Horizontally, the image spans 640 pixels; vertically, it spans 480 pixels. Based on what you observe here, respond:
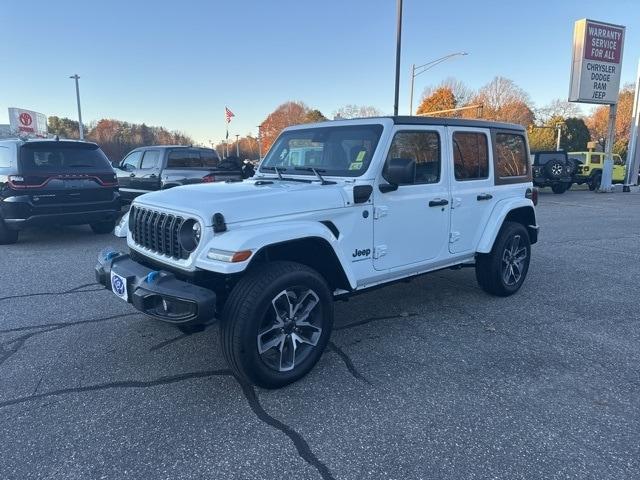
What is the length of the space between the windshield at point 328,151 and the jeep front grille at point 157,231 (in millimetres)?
1312

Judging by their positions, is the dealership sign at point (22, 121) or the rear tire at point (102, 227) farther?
the dealership sign at point (22, 121)

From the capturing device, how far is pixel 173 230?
3113mm

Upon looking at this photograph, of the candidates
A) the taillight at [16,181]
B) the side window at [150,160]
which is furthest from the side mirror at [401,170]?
the side window at [150,160]

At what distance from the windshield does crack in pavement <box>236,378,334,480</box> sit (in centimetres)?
Answer: 187

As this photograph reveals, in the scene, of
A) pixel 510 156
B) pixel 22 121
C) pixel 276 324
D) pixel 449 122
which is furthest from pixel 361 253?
pixel 22 121

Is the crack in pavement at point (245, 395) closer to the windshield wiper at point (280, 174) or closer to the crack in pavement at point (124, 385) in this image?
the crack in pavement at point (124, 385)

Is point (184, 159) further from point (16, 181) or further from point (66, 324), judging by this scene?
point (66, 324)

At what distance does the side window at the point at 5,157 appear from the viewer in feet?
24.0

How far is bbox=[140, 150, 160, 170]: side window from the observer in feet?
34.0

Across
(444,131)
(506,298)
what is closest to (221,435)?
(444,131)

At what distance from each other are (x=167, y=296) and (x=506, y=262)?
3816 millimetres

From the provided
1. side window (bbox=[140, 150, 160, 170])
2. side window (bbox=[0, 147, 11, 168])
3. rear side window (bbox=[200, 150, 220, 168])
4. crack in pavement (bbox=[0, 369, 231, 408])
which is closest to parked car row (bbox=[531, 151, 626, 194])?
rear side window (bbox=[200, 150, 220, 168])

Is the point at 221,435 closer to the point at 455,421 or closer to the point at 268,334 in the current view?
the point at 268,334

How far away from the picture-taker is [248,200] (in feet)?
9.96
